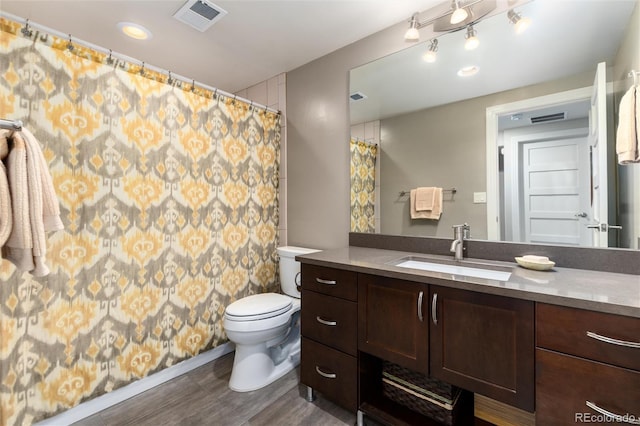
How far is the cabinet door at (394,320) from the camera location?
1.18 m

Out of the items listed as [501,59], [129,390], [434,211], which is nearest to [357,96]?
[501,59]

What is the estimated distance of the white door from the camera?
3.95ft

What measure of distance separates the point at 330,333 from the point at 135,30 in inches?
90.4

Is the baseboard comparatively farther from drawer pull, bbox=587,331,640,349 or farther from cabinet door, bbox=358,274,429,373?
drawer pull, bbox=587,331,640,349

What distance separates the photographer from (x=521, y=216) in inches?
56.0

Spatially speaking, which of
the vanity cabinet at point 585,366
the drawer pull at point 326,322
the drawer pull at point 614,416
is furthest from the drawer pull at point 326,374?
the drawer pull at point 614,416

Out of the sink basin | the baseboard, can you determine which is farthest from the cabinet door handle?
the baseboard

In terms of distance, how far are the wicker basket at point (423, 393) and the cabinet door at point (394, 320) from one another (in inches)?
9.8

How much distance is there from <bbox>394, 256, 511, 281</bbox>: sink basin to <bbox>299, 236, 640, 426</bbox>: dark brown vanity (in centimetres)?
7

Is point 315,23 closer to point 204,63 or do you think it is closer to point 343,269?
point 204,63

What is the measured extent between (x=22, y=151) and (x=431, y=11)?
2.09m

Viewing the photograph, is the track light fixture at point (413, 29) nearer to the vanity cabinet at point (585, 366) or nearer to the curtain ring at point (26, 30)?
the vanity cabinet at point (585, 366)

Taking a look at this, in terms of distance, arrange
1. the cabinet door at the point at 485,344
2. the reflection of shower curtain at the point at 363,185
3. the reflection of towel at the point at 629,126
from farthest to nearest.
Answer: the reflection of shower curtain at the point at 363,185 < the reflection of towel at the point at 629,126 < the cabinet door at the point at 485,344

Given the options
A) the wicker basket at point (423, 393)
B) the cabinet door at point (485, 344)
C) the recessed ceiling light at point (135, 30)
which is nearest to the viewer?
the cabinet door at point (485, 344)
